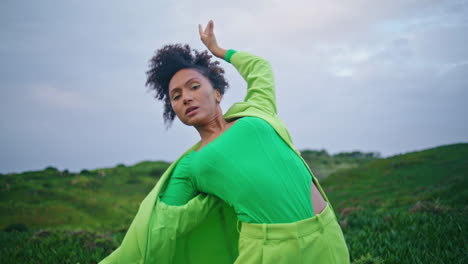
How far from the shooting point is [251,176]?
221 centimetres

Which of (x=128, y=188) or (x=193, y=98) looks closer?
(x=193, y=98)

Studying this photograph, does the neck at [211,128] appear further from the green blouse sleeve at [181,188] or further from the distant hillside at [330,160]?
the distant hillside at [330,160]

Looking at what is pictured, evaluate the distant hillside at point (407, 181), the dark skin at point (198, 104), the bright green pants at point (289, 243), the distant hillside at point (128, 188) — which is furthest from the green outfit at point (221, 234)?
the distant hillside at point (128, 188)

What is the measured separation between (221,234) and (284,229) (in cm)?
80

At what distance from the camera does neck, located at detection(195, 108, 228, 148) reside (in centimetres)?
278

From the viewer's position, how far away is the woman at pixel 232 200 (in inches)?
84.0

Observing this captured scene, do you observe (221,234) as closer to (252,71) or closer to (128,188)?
(252,71)

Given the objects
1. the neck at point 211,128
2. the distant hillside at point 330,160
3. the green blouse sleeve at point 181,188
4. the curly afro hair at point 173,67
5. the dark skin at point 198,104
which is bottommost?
the distant hillside at point 330,160

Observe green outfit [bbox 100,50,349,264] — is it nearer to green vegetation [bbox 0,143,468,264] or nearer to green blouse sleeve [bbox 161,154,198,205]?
green blouse sleeve [bbox 161,154,198,205]

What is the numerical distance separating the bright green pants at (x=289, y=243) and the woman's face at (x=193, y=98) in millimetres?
990

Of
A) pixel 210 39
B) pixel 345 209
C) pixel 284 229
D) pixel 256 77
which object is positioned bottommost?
pixel 345 209

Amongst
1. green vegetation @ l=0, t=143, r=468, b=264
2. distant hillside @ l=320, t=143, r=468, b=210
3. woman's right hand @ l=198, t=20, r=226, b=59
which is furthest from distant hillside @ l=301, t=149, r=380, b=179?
woman's right hand @ l=198, t=20, r=226, b=59

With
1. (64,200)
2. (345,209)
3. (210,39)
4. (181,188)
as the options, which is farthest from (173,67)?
(64,200)

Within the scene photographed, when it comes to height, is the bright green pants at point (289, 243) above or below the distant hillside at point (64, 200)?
above
